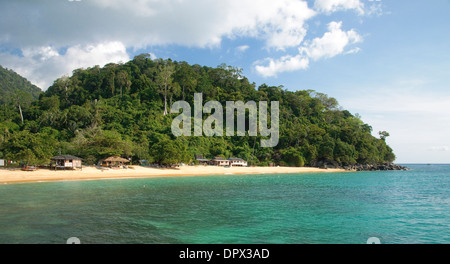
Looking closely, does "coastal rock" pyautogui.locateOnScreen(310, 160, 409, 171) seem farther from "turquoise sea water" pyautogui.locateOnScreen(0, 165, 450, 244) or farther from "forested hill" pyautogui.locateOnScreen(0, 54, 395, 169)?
"turquoise sea water" pyautogui.locateOnScreen(0, 165, 450, 244)

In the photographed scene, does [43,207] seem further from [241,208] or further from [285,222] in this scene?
[285,222]

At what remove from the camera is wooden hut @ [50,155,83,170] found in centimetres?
3528

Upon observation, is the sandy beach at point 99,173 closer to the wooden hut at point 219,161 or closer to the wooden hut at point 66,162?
the wooden hut at point 66,162

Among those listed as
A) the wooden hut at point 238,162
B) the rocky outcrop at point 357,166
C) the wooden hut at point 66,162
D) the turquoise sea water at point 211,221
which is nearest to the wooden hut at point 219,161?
the wooden hut at point 238,162

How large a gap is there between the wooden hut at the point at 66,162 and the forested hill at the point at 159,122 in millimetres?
2146

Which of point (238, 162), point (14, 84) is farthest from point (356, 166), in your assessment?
point (14, 84)

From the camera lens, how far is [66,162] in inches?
1416

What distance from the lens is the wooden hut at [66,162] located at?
35281 millimetres
